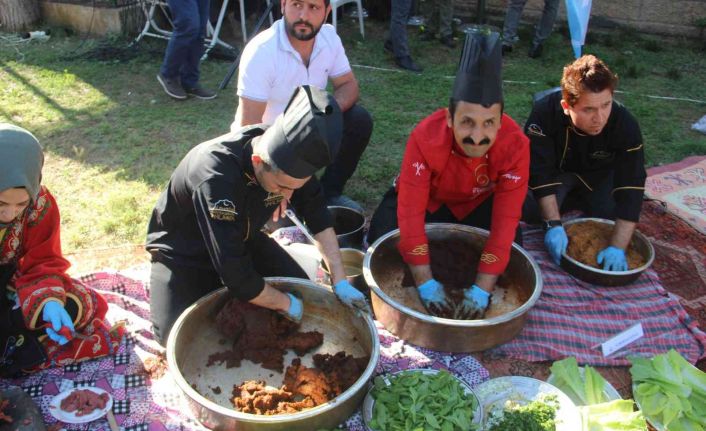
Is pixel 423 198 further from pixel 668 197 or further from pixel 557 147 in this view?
pixel 668 197

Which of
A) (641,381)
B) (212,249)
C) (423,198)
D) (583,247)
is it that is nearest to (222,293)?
(212,249)

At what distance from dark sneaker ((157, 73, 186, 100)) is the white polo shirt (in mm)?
2400

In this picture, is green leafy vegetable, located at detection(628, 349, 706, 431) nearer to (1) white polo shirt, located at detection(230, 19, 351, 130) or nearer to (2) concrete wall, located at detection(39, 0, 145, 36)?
(1) white polo shirt, located at detection(230, 19, 351, 130)

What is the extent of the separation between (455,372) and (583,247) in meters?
1.29

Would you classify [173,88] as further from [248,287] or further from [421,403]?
[421,403]

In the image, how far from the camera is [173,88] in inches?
222

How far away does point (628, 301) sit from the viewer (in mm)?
3119

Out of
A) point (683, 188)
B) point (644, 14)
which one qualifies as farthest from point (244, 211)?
point (644, 14)

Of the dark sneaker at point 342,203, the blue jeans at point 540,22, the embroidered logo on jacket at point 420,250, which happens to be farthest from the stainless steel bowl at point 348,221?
the blue jeans at point 540,22

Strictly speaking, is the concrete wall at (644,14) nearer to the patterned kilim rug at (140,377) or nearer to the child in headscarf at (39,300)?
the patterned kilim rug at (140,377)

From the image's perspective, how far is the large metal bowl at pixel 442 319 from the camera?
8.18 feet

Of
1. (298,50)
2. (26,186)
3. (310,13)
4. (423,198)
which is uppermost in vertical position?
(310,13)

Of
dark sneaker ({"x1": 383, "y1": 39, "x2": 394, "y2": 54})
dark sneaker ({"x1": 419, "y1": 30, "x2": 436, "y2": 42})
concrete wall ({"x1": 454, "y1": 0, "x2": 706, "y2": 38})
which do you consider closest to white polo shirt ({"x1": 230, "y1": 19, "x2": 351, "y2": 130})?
dark sneaker ({"x1": 383, "y1": 39, "x2": 394, "y2": 54})

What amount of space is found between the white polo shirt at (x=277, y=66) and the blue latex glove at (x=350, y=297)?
1.26 m
